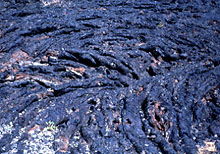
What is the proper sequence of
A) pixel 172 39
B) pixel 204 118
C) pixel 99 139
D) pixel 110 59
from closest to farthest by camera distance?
pixel 99 139, pixel 204 118, pixel 110 59, pixel 172 39

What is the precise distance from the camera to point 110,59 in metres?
4.69

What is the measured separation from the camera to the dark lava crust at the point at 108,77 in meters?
3.56

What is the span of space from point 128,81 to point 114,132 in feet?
3.59

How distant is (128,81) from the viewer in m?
4.45

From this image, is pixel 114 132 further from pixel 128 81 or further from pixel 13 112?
pixel 13 112

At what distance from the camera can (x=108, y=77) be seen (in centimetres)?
448

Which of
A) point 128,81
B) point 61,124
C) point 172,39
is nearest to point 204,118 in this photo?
point 128,81

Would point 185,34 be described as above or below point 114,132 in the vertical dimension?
above

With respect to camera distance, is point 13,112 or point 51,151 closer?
point 51,151

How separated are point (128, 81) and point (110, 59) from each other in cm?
56

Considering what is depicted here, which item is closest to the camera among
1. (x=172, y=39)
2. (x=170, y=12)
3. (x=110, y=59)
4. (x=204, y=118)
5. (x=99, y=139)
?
(x=99, y=139)

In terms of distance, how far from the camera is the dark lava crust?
3561 mm

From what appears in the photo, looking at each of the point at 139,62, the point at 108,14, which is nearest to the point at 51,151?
the point at 139,62

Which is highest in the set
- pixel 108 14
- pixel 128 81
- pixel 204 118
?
pixel 108 14
